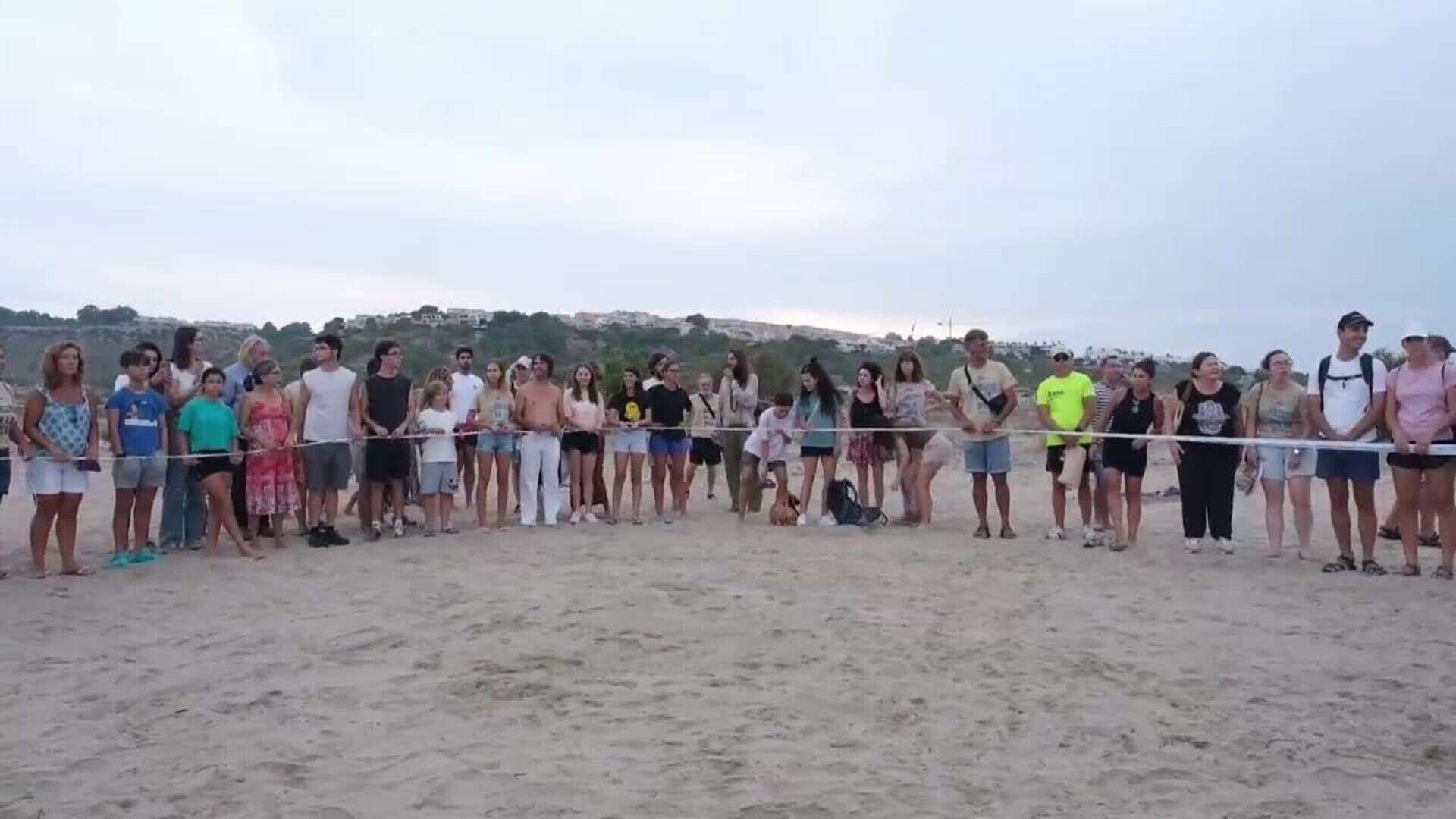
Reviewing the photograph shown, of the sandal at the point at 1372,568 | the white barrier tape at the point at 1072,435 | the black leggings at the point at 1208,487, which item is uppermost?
the white barrier tape at the point at 1072,435

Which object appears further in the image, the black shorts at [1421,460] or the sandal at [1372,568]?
the sandal at [1372,568]

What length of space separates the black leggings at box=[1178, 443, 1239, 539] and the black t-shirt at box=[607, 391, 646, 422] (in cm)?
504

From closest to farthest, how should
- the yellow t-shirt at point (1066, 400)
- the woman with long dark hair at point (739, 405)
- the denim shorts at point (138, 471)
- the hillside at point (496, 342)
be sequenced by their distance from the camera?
the denim shorts at point (138, 471) < the yellow t-shirt at point (1066, 400) < the woman with long dark hair at point (739, 405) < the hillside at point (496, 342)

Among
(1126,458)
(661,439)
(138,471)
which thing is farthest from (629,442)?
(1126,458)

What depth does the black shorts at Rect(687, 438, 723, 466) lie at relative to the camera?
1230 centimetres

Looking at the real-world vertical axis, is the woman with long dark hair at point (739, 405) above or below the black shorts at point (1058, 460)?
above

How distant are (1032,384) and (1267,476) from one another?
28536mm

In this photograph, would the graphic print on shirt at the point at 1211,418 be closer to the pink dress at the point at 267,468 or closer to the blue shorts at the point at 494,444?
the blue shorts at the point at 494,444

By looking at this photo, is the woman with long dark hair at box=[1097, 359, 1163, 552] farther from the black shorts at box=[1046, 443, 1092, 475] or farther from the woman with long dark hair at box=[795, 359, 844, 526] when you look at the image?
the woman with long dark hair at box=[795, 359, 844, 526]

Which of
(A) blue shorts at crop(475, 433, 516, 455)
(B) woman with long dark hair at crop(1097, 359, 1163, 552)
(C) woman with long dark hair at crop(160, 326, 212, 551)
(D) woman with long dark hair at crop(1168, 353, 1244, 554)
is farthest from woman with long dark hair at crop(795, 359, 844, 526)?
(C) woman with long dark hair at crop(160, 326, 212, 551)

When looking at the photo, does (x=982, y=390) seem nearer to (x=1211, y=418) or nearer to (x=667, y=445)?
(x=1211, y=418)

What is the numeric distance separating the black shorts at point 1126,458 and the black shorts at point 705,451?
4285mm

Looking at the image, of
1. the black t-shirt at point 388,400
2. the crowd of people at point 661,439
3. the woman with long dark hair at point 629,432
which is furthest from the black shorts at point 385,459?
the woman with long dark hair at point 629,432

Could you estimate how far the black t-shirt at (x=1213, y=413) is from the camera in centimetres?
917
